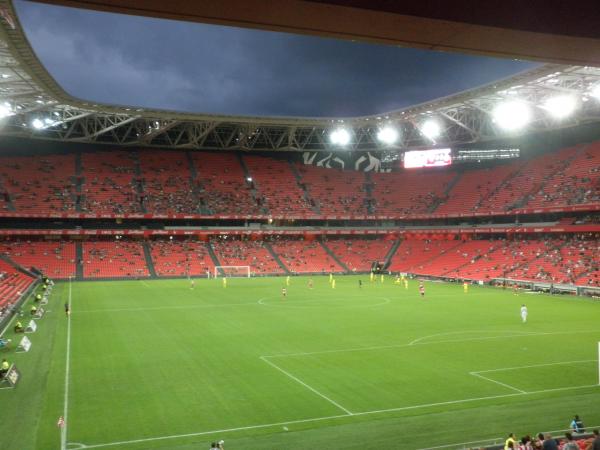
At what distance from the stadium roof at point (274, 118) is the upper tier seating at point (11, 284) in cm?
1658

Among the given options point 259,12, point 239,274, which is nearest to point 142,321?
point 259,12

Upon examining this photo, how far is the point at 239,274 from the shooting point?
73375 millimetres

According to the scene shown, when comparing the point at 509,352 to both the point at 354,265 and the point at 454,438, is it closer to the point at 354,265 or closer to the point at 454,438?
the point at 454,438

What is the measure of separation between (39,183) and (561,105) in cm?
6737

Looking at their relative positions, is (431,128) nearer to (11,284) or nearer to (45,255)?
(45,255)

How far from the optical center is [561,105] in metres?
57.8

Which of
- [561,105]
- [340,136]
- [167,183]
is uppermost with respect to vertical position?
[340,136]

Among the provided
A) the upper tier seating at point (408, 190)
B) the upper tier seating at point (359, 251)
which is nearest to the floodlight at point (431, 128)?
the upper tier seating at point (408, 190)

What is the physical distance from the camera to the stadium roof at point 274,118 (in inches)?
1857

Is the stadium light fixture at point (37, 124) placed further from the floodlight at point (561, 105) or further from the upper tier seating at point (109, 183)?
the floodlight at point (561, 105)

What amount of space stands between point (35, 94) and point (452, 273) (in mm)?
50780

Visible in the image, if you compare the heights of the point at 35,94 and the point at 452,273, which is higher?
the point at 35,94

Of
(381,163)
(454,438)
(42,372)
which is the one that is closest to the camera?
(454,438)

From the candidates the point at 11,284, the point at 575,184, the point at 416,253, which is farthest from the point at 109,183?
the point at 575,184
